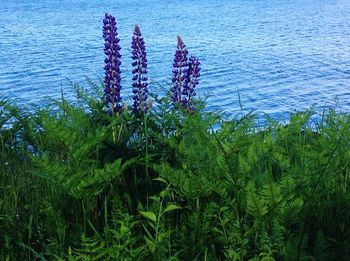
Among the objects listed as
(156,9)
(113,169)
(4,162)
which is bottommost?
(156,9)

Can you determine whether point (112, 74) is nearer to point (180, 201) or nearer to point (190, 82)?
point (190, 82)

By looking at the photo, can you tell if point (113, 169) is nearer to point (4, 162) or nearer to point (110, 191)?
point (110, 191)

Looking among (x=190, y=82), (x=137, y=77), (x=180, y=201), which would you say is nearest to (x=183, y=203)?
(x=180, y=201)

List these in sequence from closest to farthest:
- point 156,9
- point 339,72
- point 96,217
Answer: point 96,217 → point 339,72 → point 156,9

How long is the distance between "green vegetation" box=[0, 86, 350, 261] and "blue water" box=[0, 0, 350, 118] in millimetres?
1416

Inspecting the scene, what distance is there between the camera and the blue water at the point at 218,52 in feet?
27.2

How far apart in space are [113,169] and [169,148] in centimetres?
65

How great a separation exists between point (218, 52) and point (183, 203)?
9025 mm

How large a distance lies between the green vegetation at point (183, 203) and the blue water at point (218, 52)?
1416 mm

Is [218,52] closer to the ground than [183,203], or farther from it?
closer to the ground

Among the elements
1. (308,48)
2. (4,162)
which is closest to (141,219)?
(4,162)

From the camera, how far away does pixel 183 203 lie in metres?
2.96

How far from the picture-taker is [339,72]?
9.64m

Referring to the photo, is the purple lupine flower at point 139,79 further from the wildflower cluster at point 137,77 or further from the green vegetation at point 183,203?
the green vegetation at point 183,203
